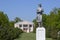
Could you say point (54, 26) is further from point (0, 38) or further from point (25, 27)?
point (25, 27)

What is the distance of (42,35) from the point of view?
2200 cm

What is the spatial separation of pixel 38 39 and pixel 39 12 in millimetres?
2335

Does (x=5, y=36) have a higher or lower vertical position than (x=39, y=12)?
lower

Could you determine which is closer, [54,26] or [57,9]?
[54,26]

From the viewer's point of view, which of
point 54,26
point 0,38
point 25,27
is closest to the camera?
point 0,38

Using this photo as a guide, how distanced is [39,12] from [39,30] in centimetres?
158

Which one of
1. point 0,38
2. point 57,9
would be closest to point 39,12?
point 0,38

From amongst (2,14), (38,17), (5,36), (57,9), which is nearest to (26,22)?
(2,14)

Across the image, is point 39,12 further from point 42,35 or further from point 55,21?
point 55,21

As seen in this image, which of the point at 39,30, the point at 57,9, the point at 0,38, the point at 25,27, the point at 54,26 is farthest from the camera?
the point at 25,27

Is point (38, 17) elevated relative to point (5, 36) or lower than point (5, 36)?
elevated

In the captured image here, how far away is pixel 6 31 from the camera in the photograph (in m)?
38.6

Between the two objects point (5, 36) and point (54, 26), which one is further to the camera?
point (54, 26)

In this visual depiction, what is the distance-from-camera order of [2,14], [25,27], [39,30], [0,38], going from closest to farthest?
[39,30] < [0,38] < [2,14] < [25,27]
